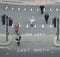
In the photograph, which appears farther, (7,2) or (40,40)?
(7,2)

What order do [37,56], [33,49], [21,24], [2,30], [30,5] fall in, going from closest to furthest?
[37,56], [33,49], [2,30], [21,24], [30,5]

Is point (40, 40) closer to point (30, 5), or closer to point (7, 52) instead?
point (7, 52)

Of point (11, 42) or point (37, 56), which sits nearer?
point (37, 56)

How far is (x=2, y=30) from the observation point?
4819cm

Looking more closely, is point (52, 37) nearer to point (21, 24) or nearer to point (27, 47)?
point (27, 47)

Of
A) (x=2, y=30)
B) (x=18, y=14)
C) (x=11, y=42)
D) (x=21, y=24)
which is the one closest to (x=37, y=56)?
(x=11, y=42)

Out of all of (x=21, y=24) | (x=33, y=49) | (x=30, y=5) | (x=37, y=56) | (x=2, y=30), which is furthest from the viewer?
(x=30, y=5)

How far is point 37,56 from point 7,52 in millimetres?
3028

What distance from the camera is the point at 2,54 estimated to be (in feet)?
119

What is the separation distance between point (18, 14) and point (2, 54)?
25011mm

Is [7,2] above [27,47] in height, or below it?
above

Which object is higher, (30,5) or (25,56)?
(30,5)

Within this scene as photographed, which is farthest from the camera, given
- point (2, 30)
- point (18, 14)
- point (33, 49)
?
point (18, 14)

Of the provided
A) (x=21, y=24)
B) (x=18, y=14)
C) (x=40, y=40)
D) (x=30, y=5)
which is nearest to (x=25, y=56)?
(x=40, y=40)
